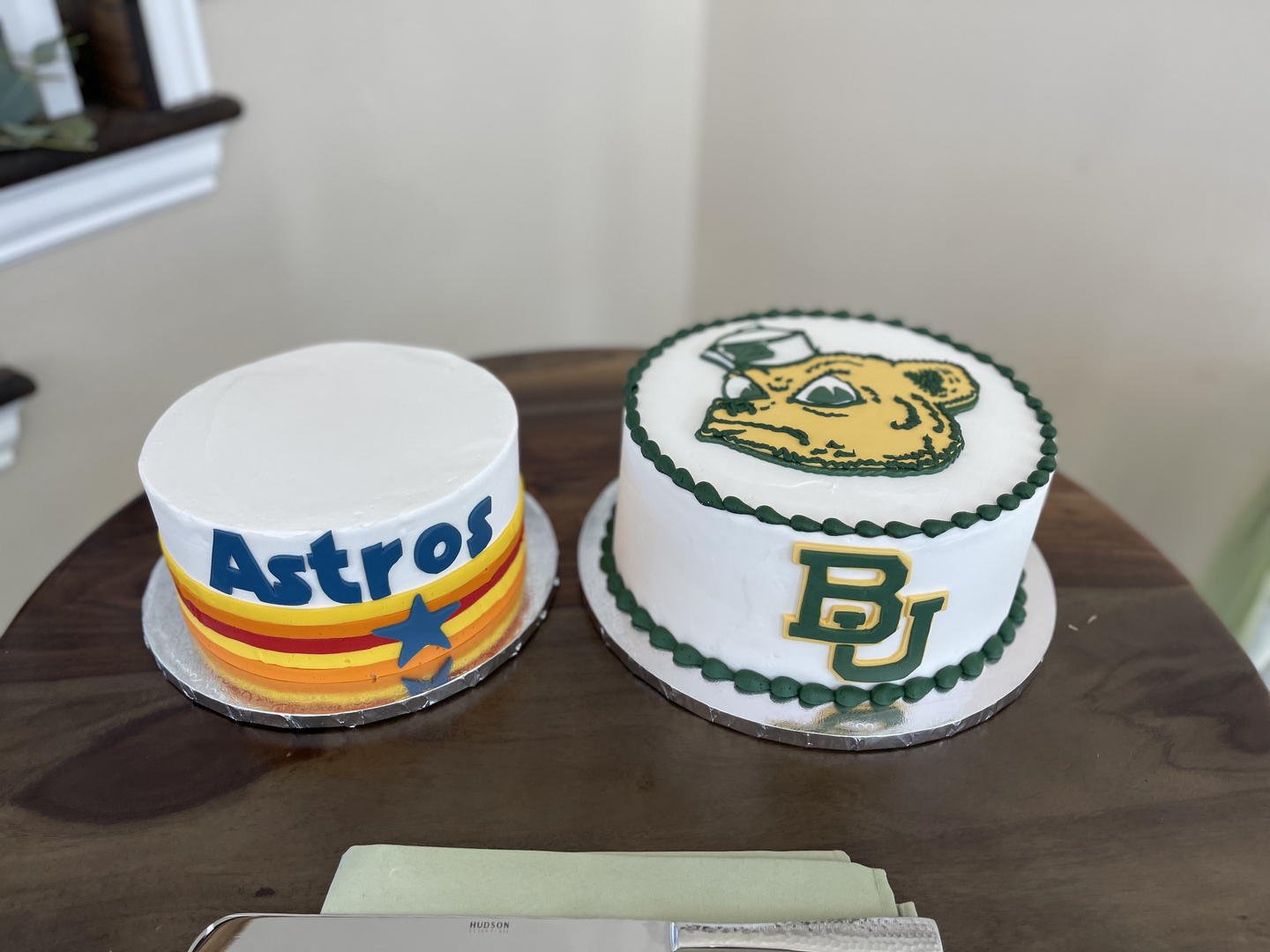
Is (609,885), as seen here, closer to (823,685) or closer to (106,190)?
(823,685)

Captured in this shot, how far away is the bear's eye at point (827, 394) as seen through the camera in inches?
38.7

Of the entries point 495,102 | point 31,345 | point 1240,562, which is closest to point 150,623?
point 31,345

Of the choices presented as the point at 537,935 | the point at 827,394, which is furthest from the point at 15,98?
the point at 537,935

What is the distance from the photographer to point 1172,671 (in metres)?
0.95

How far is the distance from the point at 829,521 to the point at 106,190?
1061mm

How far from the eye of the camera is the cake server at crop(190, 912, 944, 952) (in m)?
0.70

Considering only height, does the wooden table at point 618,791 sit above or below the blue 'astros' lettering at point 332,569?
below

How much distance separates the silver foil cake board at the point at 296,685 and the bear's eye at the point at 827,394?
34cm

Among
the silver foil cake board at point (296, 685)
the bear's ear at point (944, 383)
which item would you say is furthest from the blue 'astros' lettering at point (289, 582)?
the bear's ear at point (944, 383)

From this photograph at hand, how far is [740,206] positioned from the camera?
2.21m

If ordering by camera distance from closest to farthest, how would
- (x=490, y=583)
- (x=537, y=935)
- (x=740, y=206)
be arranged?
(x=537, y=935) < (x=490, y=583) < (x=740, y=206)

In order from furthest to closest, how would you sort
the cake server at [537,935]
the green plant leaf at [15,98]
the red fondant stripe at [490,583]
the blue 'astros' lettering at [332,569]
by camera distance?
1. the green plant leaf at [15,98]
2. the red fondant stripe at [490,583]
3. the blue 'astros' lettering at [332,569]
4. the cake server at [537,935]

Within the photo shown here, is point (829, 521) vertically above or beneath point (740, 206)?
above

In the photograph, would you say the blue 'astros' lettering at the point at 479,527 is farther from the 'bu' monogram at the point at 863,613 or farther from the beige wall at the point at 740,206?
the beige wall at the point at 740,206
